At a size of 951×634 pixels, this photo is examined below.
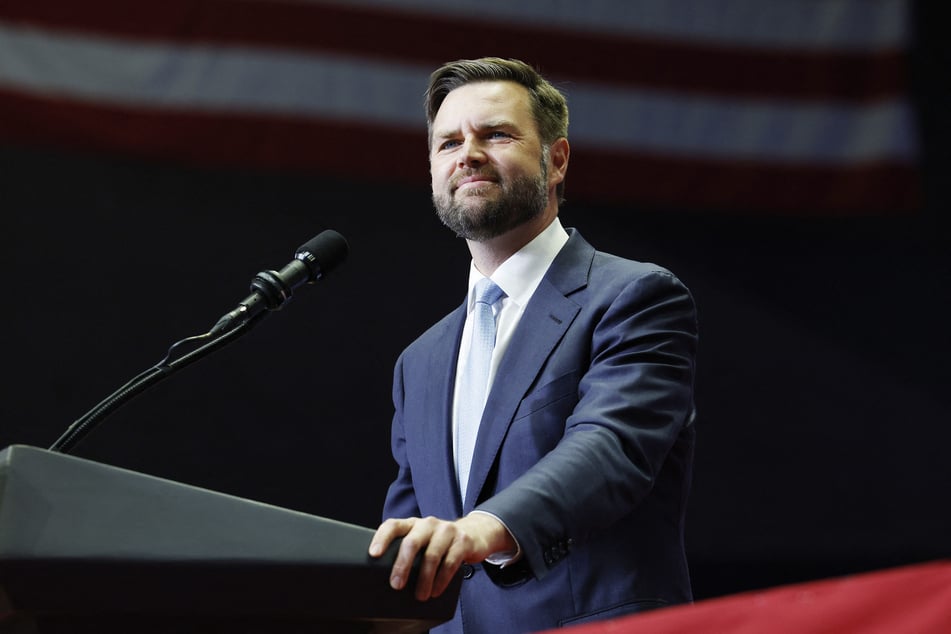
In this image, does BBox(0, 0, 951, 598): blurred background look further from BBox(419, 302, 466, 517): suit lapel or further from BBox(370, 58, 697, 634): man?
BBox(419, 302, 466, 517): suit lapel

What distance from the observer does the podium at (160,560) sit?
2.95 ft

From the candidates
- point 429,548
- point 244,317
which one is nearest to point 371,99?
point 244,317

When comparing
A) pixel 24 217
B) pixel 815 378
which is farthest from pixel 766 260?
pixel 24 217

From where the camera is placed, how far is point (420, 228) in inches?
159

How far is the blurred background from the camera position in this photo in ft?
12.0

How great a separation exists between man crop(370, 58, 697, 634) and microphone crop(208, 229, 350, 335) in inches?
11.8

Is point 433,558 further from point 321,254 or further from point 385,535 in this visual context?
point 321,254

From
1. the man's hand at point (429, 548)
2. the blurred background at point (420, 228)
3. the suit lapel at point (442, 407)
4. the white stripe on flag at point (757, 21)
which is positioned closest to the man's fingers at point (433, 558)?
the man's hand at point (429, 548)

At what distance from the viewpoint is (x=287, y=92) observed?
3783 millimetres

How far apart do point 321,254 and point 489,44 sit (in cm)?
245

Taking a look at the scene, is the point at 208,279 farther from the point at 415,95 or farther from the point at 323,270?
the point at 323,270

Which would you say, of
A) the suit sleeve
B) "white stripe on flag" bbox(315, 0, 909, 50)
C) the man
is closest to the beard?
the man

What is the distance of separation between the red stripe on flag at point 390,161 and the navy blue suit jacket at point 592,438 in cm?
214

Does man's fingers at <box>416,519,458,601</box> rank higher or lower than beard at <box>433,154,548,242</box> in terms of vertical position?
lower
